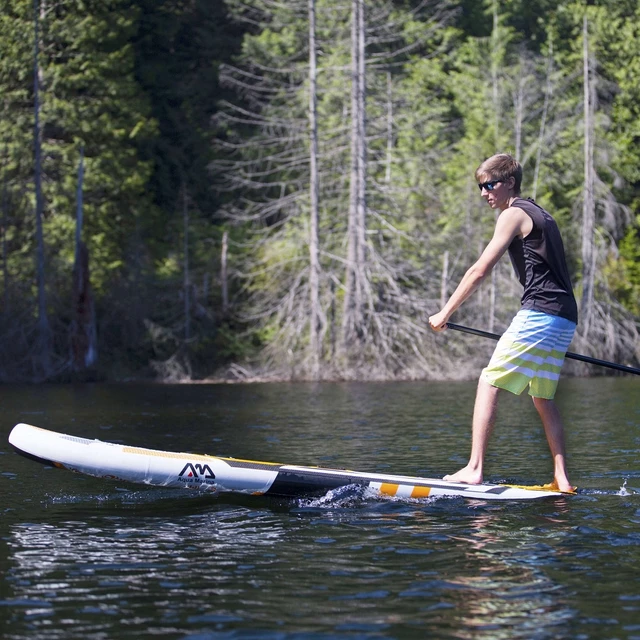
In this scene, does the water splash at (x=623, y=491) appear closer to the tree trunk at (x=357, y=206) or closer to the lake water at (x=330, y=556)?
the lake water at (x=330, y=556)

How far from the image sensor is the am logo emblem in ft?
23.2

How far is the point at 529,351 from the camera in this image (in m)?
6.72

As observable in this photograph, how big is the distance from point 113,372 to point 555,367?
20.6 meters

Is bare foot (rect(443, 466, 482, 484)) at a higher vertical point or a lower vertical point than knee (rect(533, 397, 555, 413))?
lower

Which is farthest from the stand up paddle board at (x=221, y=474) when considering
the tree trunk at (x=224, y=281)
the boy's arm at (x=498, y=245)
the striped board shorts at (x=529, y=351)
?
the tree trunk at (x=224, y=281)

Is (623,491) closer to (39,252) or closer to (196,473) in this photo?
(196,473)

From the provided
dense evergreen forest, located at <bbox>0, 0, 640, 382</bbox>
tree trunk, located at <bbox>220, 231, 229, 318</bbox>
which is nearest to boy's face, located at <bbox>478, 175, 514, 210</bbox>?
dense evergreen forest, located at <bbox>0, 0, 640, 382</bbox>

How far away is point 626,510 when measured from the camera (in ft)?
21.8

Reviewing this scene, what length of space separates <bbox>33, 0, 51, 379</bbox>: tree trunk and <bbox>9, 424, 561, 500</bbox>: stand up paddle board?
18.2m

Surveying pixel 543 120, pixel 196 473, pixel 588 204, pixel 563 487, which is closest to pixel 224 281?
pixel 588 204

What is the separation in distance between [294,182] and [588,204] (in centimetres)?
787

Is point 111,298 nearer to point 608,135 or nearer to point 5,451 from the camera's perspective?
point 608,135

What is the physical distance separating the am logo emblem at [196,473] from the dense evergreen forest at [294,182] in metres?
17.8

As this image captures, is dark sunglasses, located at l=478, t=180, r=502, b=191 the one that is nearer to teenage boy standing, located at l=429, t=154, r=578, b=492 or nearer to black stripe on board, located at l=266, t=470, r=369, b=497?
Result: teenage boy standing, located at l=429, t=154, r=578, b=492
